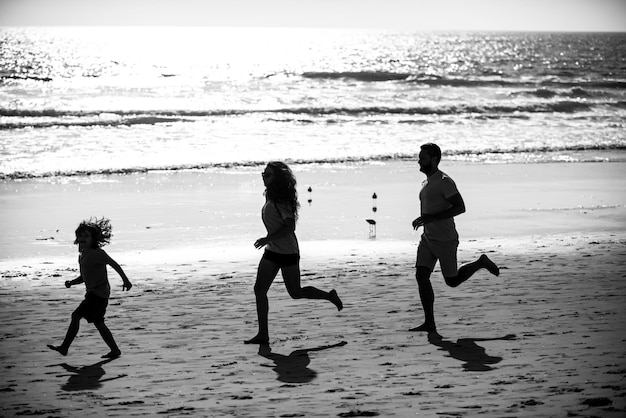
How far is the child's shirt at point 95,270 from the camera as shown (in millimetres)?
6754

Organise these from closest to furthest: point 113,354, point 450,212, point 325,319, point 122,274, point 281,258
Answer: point 122,274 → point 113,354 → point 281,258 → point 450,212 → point 325,319

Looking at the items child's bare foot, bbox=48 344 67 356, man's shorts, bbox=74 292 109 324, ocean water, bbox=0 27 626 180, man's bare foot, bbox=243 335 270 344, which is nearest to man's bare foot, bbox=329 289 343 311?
man's bare foot, bbox=243 335 270 344

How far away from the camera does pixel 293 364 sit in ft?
21.1

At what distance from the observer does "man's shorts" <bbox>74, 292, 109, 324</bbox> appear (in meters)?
6.72

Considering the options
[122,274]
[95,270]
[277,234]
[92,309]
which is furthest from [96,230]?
[277,234]

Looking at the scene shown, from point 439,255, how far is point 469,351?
100 centimetres

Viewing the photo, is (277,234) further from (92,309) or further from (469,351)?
(469,351)

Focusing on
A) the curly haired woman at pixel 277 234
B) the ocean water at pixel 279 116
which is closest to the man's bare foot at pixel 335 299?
the curly haired woman at pixel 277 234

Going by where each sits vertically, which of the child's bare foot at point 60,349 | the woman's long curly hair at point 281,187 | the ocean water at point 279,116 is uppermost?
the ocean water at point 279,116

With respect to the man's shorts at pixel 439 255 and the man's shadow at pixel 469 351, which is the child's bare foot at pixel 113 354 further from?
the man's shorts at pixel 439 255

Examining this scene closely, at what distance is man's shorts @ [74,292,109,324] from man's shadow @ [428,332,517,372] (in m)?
2.38

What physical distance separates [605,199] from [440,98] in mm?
33592

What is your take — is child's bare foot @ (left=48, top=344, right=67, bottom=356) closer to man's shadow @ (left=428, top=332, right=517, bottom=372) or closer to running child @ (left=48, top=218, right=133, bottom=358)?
running child @ (left=48, top=218, right=133, bottom=358)

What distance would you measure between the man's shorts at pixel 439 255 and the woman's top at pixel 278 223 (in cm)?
103
